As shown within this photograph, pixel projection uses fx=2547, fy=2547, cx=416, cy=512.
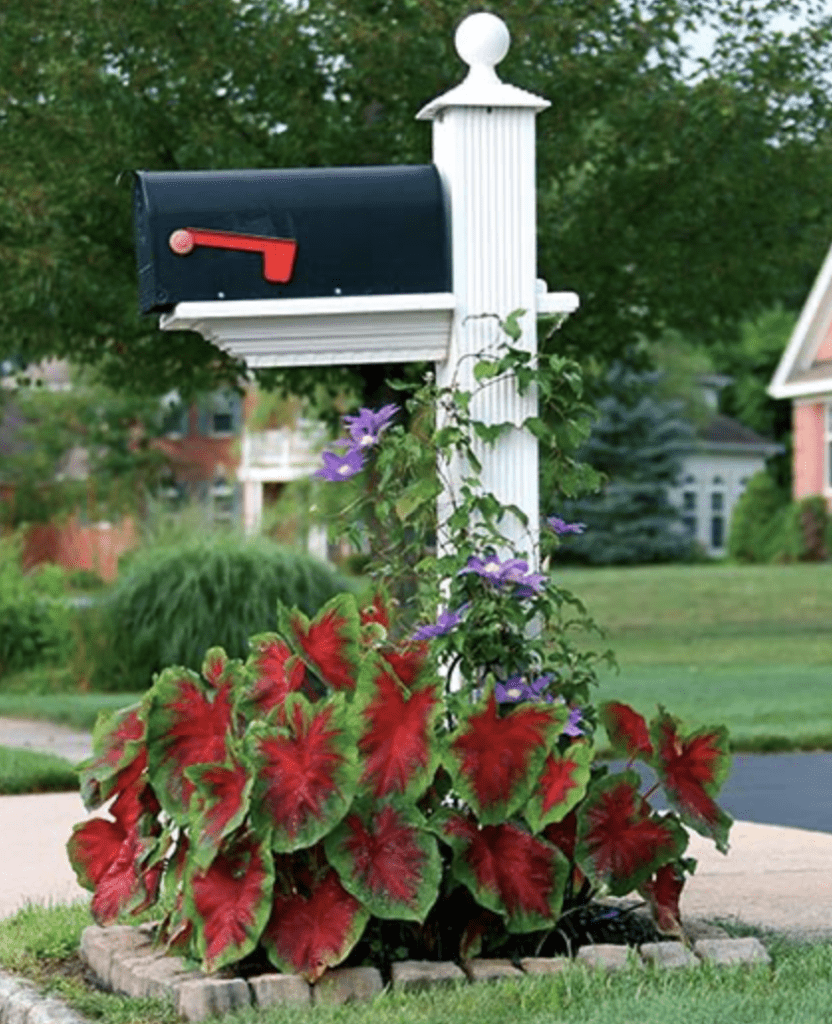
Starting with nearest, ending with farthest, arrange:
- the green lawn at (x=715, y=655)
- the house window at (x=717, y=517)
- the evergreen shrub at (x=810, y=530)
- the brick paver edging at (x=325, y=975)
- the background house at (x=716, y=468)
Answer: the brick paver edging at (x=325, y=975)
the green lawn at (x=715, y=655)
the evergreen shrub at (x=810, y=530)
the background house at (x=716, y=468)
the house window at (x=717, y=517)

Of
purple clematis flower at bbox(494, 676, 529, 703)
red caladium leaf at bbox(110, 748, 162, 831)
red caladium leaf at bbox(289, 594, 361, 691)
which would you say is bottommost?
red caladium leaf at bbox(110, 748, 162, 831)

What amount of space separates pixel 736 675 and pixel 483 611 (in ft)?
54.8

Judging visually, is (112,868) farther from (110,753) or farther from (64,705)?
(64,705)

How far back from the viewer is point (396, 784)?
22.9ft

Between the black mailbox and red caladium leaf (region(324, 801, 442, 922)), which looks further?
the black mailbox

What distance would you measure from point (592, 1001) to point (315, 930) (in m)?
0.84

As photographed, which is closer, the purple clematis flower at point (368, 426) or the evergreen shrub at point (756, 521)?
the purple clematis flower at point (368, 426)

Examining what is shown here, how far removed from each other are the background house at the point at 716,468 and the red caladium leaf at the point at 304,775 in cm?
6226

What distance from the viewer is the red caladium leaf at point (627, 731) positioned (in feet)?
24.5

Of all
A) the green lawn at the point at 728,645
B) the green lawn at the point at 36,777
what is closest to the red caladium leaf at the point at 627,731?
the green lawn at the point at 36,777

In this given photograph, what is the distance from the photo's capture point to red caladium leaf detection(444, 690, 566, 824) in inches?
274

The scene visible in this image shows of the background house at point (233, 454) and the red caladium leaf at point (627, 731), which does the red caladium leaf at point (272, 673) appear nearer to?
the red caladium leaf at point (627, 731)

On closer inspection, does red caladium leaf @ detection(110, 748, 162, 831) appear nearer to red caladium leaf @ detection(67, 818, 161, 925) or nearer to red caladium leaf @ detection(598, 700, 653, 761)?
red caladium leaf @ detection(67, 818, 161, 925)

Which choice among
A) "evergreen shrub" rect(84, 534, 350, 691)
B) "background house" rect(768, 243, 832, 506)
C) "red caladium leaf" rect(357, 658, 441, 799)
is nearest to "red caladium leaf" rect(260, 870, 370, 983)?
"red caladium leaf" rect(357, 658, 441, 799)
